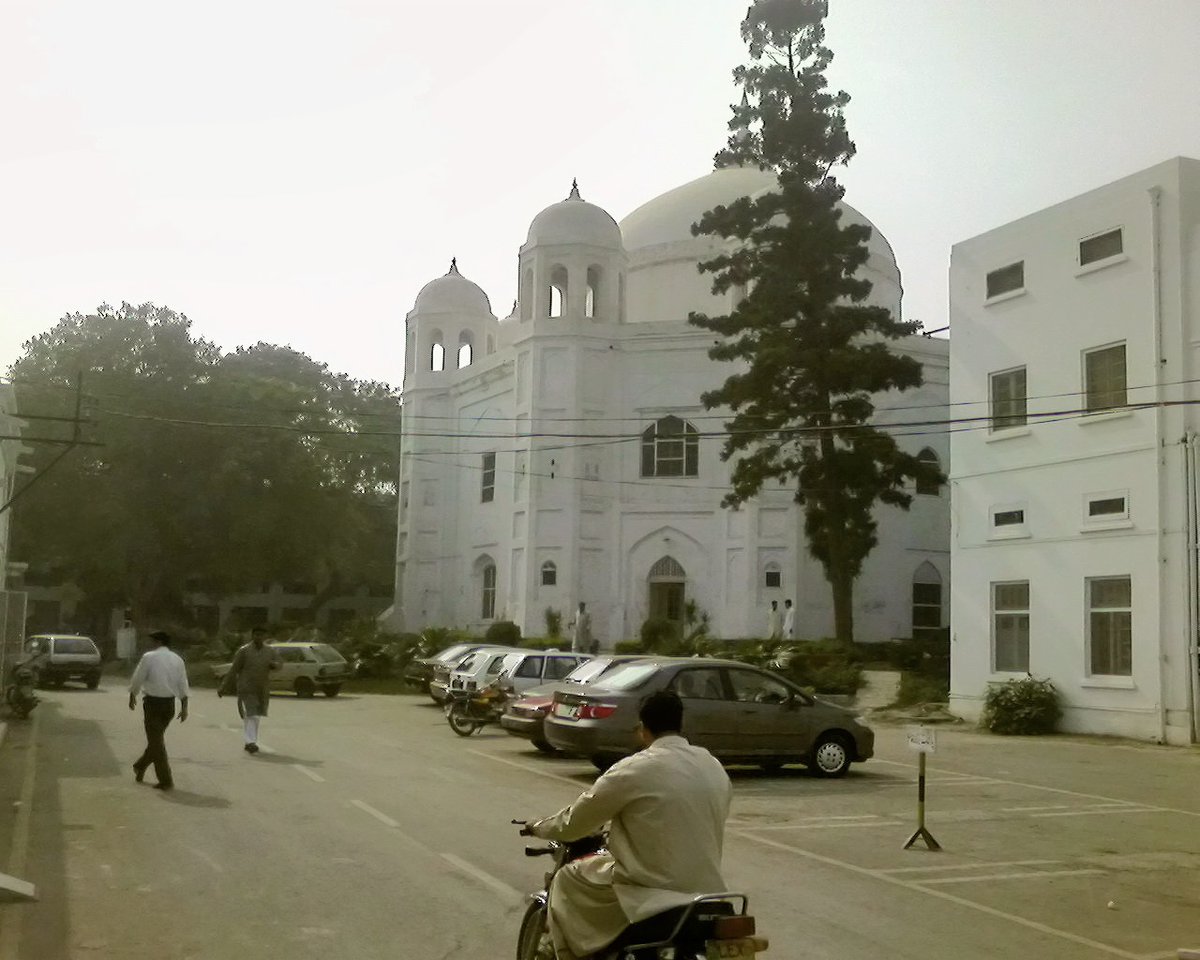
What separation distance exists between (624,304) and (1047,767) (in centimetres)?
3127

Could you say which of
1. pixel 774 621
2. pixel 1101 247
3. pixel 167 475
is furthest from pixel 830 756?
pixel 167 475

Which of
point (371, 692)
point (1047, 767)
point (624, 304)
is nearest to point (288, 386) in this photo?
point (624, 304)

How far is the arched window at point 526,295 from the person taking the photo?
48.6 m

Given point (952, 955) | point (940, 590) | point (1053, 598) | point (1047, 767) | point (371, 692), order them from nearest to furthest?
1. point (952, 955)
2. point (1047, 767)
3. point (1053, 598)
4. point (371, 692)
5. point (940, 590)

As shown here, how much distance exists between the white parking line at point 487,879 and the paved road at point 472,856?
0.03 m

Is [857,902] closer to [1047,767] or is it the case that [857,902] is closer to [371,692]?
[1047,767]

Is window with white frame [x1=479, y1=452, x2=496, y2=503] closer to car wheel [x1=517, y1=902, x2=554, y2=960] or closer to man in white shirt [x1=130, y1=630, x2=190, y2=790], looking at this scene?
man in white shirt [x1=130, y1=630, x2=190, y2=790]

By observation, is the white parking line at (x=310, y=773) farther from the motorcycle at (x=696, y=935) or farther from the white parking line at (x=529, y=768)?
the motorcycle at (x=696, y=935)

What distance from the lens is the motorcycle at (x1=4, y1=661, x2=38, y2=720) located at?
2336 centimetres

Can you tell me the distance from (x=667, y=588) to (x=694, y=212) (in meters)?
14.4

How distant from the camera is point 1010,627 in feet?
86.7

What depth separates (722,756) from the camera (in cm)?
1603

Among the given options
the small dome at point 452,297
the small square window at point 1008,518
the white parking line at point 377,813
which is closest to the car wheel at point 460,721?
the white parking line at point 377,813

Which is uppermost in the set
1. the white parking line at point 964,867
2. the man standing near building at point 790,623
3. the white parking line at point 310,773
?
the man standing near building at point 790,623
